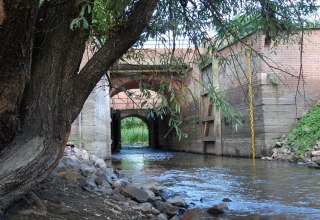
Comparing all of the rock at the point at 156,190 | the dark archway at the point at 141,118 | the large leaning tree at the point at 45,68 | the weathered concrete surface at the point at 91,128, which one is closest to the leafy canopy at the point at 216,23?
the large leaning tree at the point at 45,68

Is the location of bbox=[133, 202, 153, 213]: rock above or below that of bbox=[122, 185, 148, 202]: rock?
below

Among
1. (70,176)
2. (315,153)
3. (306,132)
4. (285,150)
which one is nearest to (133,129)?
(70,176)

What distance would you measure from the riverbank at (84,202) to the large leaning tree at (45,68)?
1.29 ft

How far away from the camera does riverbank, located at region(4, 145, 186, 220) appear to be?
10.8 ft

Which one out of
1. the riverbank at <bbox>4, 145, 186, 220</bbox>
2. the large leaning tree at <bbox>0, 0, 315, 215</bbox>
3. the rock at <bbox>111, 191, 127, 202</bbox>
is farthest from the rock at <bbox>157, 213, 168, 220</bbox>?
the large leaning tree at <bbox>0, 0, 315, 215</bbox>

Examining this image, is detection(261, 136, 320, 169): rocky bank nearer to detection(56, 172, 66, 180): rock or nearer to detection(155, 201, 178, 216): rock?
detection(155, 201, 178, 216): rock

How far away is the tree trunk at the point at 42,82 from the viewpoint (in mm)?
2723

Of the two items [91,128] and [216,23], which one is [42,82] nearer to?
[216,23]

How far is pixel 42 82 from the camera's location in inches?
122

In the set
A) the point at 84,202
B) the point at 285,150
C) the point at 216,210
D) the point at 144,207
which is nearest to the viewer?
the point at 84,202

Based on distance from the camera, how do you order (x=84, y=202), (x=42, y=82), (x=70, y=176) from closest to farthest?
A: (x=42, y=82), (x=84, y=202), (x=70, y=176)

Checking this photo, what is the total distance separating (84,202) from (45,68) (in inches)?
61.7

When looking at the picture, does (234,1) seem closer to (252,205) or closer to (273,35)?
(273,35)

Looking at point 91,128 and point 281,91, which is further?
point 281,91
